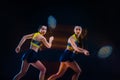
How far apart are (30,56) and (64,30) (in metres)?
0.37

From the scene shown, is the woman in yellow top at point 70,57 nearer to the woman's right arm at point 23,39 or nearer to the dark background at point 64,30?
the dark background at point 64,30

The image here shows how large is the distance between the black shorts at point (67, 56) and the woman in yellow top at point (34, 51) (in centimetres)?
15

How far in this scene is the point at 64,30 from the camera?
308 centimetres

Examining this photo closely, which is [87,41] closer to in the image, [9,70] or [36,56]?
[36,56]

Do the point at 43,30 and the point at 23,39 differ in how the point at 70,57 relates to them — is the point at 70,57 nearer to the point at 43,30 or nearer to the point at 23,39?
the point at 43,30

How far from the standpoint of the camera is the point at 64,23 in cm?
309

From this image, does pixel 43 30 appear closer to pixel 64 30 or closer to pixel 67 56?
pixel 64 30

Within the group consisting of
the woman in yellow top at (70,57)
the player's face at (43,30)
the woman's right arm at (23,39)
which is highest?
the player's face at (43,30)

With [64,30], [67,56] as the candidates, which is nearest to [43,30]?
[64,30]

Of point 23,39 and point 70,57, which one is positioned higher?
point 23,39

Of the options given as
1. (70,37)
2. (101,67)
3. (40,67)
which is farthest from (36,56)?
(101,67)

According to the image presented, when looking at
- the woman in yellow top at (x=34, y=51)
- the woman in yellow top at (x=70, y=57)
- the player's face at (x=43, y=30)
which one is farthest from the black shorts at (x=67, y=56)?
the player's face at (x=43, y=30)

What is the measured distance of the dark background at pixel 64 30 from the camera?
3.03 metres

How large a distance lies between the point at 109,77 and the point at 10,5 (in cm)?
108
